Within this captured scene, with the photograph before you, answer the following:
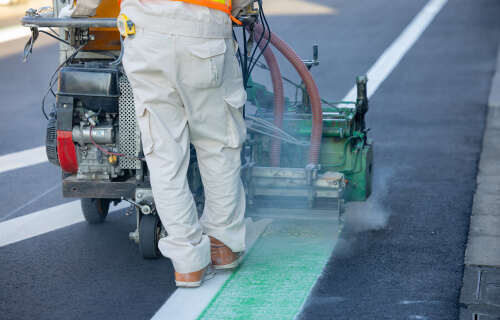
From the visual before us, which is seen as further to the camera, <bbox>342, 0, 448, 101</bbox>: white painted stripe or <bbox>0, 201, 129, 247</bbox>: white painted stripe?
<bbox>342, 0, 448, 101</bbox>: white painted stripe

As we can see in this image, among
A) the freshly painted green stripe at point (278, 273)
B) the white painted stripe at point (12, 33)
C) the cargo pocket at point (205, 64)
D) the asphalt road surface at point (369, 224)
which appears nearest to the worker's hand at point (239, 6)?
the cargo pocket at point (205, 64)

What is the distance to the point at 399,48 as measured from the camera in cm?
1399

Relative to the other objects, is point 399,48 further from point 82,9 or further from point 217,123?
point 82,9

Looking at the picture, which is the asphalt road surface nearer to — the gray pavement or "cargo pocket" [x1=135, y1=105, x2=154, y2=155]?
the gray pavement

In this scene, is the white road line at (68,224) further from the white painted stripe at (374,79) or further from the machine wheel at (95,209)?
the machine wheel at (95,209)

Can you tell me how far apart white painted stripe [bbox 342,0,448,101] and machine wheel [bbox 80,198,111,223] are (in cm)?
496

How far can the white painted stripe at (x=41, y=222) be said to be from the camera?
6012 millimetres

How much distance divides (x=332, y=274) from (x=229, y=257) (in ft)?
2.24

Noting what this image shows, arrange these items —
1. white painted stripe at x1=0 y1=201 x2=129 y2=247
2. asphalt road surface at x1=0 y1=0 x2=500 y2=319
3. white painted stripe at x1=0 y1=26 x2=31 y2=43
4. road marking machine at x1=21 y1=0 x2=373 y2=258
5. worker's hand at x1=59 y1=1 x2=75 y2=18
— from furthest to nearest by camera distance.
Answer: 1. white painted stripe at x1=0 y1=26 x2=31 y2=43
2. white painted stripe at x1=0 y1=201 x2=129 y2=247
3. road marking machine at x1=21 y1=0 x2=373 y2=258
4. worker's hand at x1=59 y1=1 x2=75 y2=18
5. asphalt road surface at x1=0 y1=0 x2=500 y2=319

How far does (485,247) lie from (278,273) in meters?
1.55

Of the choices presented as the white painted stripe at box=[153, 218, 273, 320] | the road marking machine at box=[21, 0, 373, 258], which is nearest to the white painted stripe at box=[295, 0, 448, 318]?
the road marking machine at box=[21, 0, 373, 258]

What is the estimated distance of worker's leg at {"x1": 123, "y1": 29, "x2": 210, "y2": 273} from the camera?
4.61 meters

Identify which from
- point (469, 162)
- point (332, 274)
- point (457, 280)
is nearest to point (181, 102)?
point (332, 274)

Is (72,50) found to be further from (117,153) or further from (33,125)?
(33,125)
